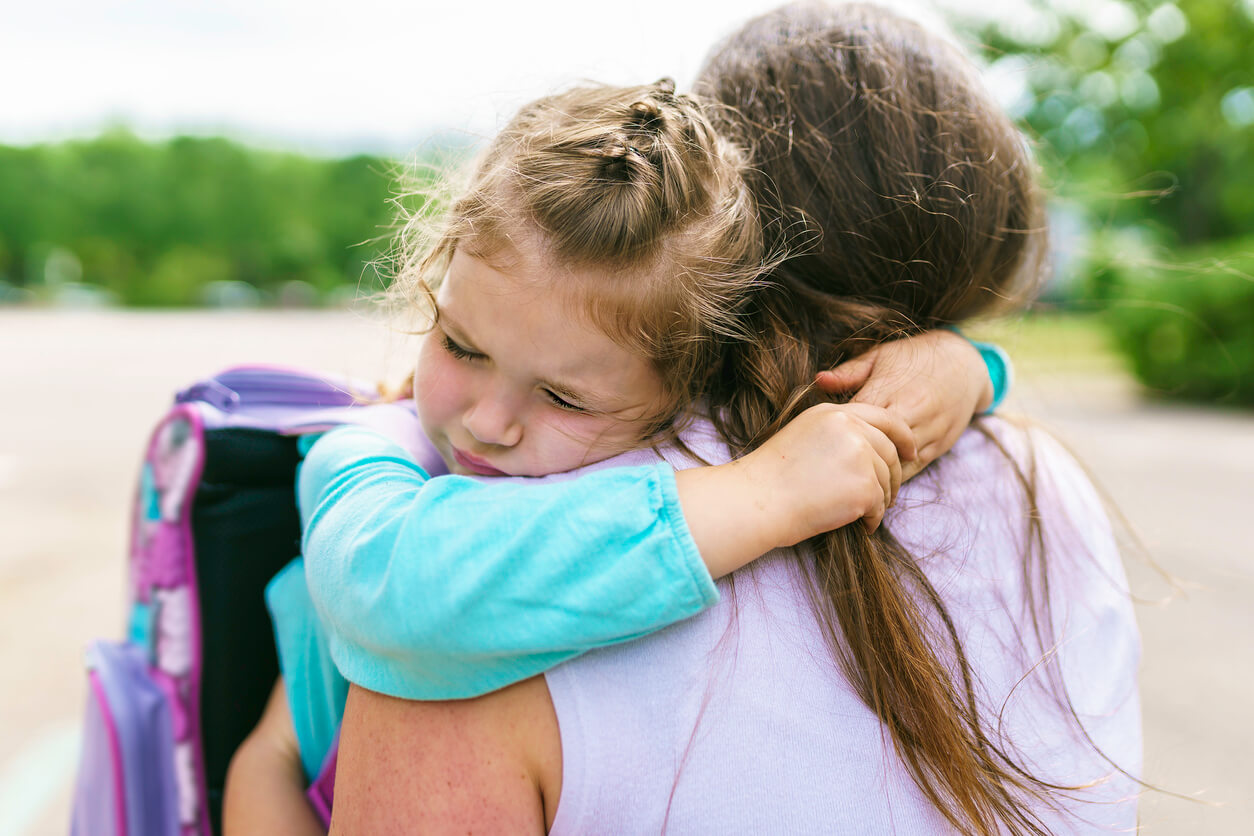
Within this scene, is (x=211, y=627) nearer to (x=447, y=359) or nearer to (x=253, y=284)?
(x=447, y=359)

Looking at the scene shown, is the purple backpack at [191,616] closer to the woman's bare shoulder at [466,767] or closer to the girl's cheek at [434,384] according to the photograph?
the girl's cheek at [434,384]

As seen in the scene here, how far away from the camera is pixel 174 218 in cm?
3950

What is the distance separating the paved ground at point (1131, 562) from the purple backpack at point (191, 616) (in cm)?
29

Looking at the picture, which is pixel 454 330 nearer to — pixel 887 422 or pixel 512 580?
pixel 512 580

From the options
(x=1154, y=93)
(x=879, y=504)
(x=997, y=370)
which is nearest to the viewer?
(x=879, y=504)

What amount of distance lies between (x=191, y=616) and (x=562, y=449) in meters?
0.69

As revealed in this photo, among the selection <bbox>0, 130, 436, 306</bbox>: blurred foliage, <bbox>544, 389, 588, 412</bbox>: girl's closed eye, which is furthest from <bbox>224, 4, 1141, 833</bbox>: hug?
<bbox>0, 130, 436, 306</bbox>: blurred foliage

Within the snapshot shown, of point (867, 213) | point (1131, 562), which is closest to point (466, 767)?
point (867, 213)

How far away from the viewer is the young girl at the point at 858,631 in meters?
0.88

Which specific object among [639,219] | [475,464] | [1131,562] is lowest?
[1131,562]

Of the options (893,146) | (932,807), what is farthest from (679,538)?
(893,146)

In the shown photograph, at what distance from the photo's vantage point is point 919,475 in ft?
3.73

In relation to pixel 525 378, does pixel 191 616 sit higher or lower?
lower

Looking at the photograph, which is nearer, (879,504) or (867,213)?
(879,504)
